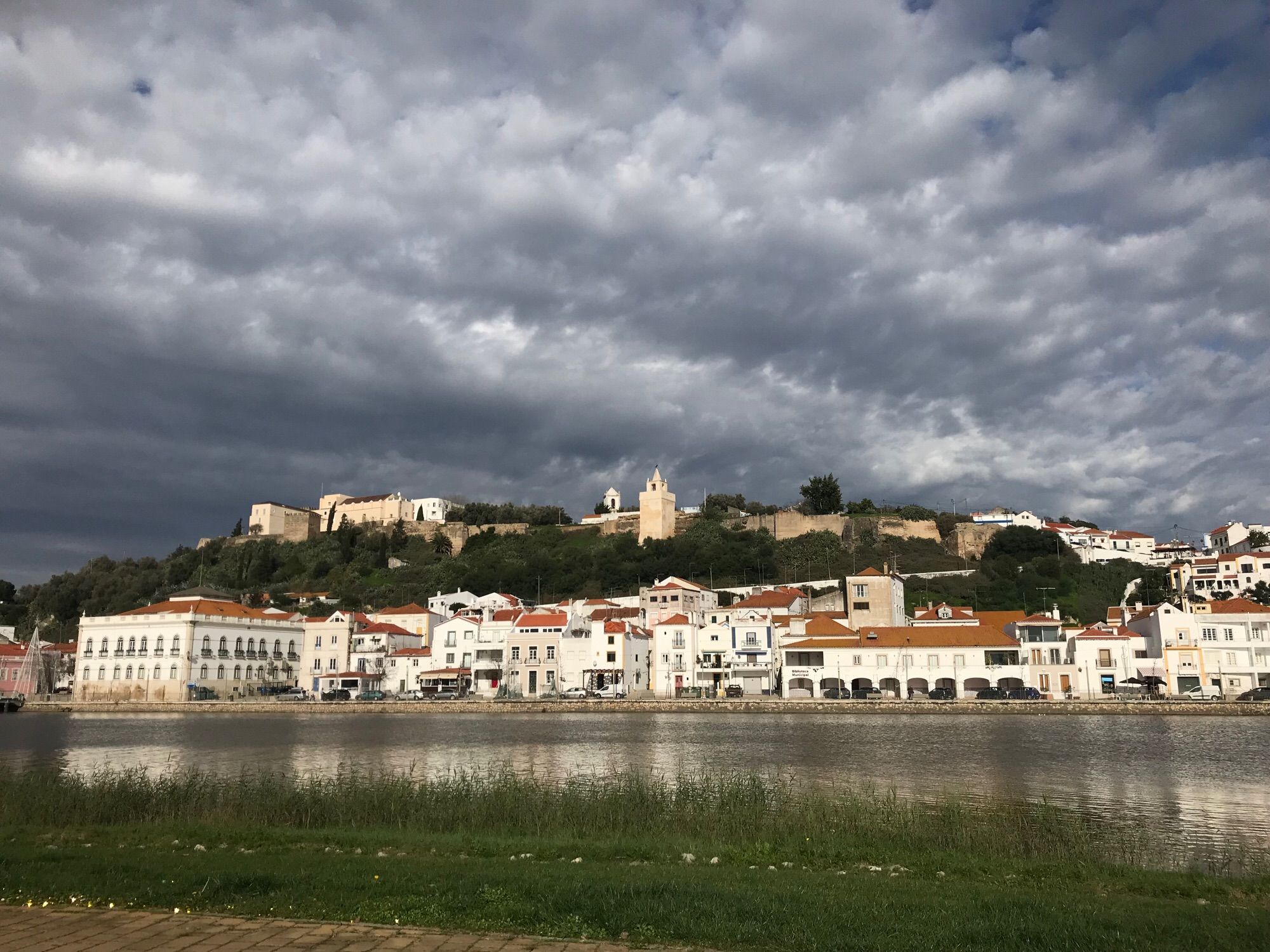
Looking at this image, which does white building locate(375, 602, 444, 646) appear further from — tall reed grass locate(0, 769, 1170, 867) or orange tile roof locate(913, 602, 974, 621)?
tall reed grass locate(0, 769, 1170, 867)

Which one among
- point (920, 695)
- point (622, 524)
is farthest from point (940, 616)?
point (622, 524)

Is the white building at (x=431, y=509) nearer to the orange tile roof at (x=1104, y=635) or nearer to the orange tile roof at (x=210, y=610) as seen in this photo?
the orange tile roof at (x=210, y=610)

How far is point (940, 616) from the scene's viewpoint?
62375 mm

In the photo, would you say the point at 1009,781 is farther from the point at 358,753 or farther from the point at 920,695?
the point at 920,695

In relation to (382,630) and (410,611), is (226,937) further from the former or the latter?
(410,611)

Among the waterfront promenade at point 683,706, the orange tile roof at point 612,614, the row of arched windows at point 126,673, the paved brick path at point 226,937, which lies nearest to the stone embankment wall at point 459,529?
the orange tile roof at point 612,614

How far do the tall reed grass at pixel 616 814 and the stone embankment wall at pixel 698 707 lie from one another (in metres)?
34.3

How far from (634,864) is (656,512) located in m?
93.9

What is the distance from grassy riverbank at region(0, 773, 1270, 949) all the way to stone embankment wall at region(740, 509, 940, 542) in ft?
275

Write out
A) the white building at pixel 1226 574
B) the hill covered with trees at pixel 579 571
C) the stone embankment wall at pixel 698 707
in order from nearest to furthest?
the stone embankment wall at pixel 698 707, the white building at pixel 1226 574, the hill covered with trees at pixel 579 571

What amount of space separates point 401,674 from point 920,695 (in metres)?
34.0

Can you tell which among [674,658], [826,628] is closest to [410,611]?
[674,658]

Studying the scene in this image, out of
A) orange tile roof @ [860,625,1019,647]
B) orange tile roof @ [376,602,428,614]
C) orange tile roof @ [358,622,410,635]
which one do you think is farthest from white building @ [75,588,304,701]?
orange tile roof @ [860,625,1019,647]

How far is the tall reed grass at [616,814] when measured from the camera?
12.4 meters
